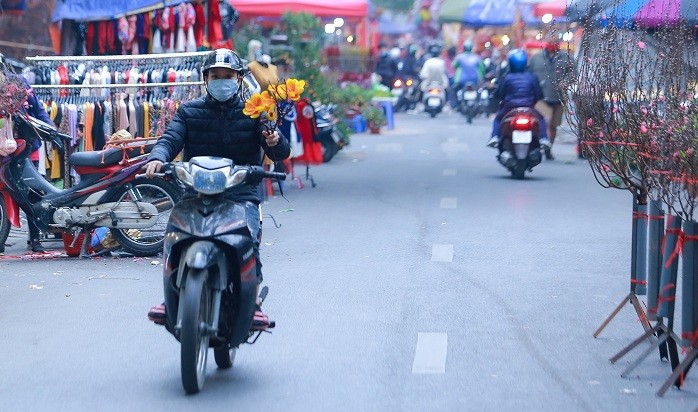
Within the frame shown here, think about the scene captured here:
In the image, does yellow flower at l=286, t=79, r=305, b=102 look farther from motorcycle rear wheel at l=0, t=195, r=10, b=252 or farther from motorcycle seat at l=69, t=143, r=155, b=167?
motorcycle rear wheel at l=0, t=195, r=10, b=252

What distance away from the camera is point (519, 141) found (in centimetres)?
1778

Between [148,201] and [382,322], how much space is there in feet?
11.6

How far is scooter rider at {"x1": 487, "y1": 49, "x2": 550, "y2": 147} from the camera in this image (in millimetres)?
18438

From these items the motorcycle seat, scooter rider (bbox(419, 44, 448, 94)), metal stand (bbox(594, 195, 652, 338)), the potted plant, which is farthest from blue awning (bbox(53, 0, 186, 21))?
scooter rider (bbox(419, 44, 448, 94))

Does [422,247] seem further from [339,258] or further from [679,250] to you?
[679,250]

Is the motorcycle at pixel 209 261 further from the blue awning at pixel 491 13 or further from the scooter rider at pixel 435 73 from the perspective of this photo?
the blue awning at pixel 491 13

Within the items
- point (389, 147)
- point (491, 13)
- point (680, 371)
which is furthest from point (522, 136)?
point (491, 13)

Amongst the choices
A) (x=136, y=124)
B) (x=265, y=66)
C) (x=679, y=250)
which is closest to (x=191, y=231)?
(x=679, y=250)

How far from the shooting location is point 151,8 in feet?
53.6

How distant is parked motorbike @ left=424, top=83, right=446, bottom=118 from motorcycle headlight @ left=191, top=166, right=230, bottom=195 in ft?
91.5

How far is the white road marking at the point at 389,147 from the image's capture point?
22987 mm

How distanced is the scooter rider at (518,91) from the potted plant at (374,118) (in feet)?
29.3

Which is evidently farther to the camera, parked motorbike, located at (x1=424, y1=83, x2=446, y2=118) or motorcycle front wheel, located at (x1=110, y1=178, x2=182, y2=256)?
parked motorbike, located at (x1=424, y1=83, x2=446, y2=118)

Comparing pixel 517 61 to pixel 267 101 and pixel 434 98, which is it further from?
pixel 434 98
